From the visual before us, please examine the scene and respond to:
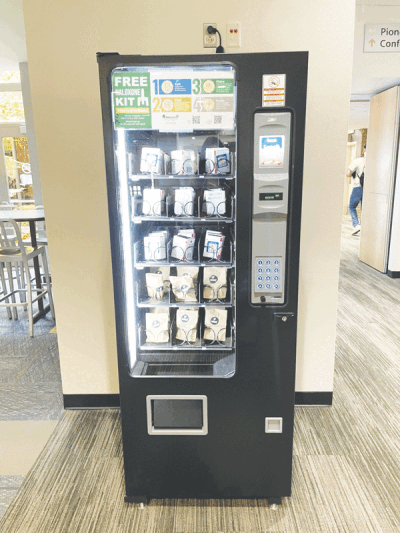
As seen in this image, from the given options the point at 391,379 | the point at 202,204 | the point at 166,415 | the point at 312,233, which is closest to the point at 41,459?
the point at 166,415

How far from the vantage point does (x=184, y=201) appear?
1.98m

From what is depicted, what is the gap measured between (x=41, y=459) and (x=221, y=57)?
7.43 ft

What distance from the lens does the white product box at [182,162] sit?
1943 mm

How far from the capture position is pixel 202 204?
199 cm

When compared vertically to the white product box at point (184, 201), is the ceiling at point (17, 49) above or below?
above

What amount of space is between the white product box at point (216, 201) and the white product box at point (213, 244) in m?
0.10

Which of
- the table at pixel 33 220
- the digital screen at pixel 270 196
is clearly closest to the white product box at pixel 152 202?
the digital screen at pixel 270 196

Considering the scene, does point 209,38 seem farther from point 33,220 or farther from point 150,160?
point 33,220

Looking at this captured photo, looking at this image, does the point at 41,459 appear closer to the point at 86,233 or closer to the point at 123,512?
the point at 123,512

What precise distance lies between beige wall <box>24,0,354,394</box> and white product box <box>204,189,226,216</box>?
27.5 inches

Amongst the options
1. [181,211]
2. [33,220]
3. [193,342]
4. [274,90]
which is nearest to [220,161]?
[181,211]

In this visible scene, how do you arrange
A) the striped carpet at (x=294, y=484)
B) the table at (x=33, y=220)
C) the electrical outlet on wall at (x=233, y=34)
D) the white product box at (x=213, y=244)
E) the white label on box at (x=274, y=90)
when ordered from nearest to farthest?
the white label on box at (x=274, y=90) → the striped carpet at (x=294, y=484) → the white product box at (x=213, y=244) → the electrical outlet on wall at (x=233, y=34) → the table at (x=33, y=220)

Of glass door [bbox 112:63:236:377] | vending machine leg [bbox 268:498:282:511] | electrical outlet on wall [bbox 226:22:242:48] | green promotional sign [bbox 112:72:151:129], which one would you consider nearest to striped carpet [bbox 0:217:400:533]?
vending machine leg [bbox 268:498:282:511]

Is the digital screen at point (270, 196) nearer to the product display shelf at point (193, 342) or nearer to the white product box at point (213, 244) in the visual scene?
the white product box at point (213, 244)
